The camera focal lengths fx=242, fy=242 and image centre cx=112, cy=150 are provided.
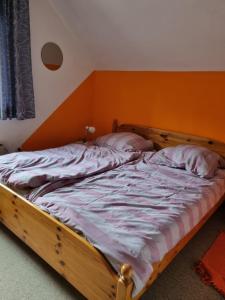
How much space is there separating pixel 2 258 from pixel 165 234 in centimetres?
128

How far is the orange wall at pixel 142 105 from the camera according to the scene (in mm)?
2725

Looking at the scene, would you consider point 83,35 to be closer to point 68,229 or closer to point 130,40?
point 130,40

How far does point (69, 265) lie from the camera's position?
1.51 meters

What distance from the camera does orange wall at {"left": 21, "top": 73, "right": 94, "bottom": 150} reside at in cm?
327

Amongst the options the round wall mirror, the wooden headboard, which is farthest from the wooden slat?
the wooden headboard

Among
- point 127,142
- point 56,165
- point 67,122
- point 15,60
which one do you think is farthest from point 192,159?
point 15,60

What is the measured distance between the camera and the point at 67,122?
11.6ft

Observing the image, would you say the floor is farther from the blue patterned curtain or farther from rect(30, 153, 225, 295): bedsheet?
the blue patterned curtain

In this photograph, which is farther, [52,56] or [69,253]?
[52,56]

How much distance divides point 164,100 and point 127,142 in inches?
28.2

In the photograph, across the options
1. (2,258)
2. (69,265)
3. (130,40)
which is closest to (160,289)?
(69,265)

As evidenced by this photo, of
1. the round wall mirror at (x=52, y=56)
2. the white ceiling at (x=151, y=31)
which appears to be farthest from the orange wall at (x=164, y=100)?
the round wall mirror at (x=52, y=56)

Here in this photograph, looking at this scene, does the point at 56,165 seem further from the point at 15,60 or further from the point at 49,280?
the point at 15,60

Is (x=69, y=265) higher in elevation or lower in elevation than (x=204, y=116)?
lower
